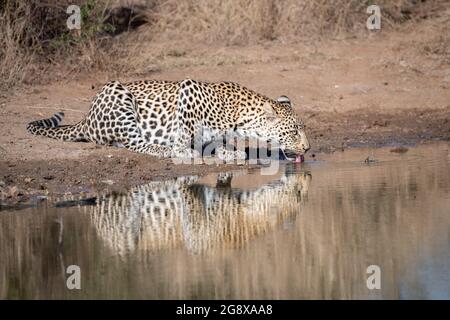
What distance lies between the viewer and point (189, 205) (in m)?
10.0

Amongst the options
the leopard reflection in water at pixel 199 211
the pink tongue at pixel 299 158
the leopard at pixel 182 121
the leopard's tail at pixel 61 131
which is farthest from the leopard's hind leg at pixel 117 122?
the pink tongue at pixel 299 158

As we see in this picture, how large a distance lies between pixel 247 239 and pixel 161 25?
955 cm

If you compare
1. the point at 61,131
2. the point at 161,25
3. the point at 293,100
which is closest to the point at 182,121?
the point at 61,131

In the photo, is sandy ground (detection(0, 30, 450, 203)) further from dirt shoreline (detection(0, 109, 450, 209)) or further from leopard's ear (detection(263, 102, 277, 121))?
leopard's ear (detection(263, 102, 277, 121))

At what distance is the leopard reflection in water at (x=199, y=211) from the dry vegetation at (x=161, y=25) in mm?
4911

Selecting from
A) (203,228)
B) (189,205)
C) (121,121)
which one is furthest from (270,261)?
(121,121)

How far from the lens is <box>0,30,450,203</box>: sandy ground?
11.6 meters

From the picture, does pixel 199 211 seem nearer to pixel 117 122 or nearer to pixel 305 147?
pixel 305 147

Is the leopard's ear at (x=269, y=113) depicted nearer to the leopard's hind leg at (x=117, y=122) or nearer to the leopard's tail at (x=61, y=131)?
the leopard's hind leg at (x=117, y=122)

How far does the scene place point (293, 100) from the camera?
1511 centimetres

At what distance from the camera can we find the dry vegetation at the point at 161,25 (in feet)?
50.7

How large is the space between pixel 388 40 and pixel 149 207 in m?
8.88

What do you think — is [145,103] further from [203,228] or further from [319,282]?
[319,282]

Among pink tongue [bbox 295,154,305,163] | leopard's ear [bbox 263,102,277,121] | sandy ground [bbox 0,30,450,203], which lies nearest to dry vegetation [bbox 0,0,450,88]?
sandy ground [bbox 0,30,450,203]
